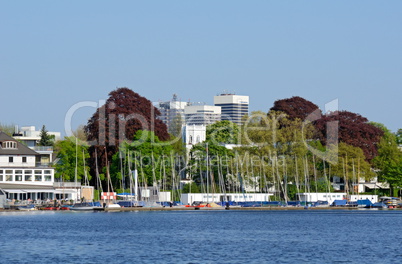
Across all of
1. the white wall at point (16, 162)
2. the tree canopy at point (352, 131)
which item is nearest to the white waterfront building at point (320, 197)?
the tree canopy at point (352, 131)

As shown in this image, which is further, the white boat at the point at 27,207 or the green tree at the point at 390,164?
the green tree at the point at 390,164

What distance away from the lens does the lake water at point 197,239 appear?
5019 cm

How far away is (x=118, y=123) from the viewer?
11319 centimetres

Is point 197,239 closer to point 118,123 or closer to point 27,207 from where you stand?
point 27,207

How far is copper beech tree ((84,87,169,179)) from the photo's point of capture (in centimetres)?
11162

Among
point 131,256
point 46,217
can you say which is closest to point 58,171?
point 46,217

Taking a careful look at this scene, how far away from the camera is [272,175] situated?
112 meters

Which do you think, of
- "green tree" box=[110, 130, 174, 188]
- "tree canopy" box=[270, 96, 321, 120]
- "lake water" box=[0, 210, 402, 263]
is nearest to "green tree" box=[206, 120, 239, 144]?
"tree canopy" box=[270, 96, 321, 120]

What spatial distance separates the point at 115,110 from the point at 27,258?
66.6 meters

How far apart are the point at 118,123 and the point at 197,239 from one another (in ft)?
173

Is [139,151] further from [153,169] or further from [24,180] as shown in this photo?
[24,180]

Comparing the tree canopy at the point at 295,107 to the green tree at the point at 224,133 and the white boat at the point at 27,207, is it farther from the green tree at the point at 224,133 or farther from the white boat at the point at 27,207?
the white boat at the point at 27,207

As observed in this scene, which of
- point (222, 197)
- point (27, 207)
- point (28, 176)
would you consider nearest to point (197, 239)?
point (27, 207)

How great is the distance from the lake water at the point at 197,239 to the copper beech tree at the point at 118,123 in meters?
21.3
